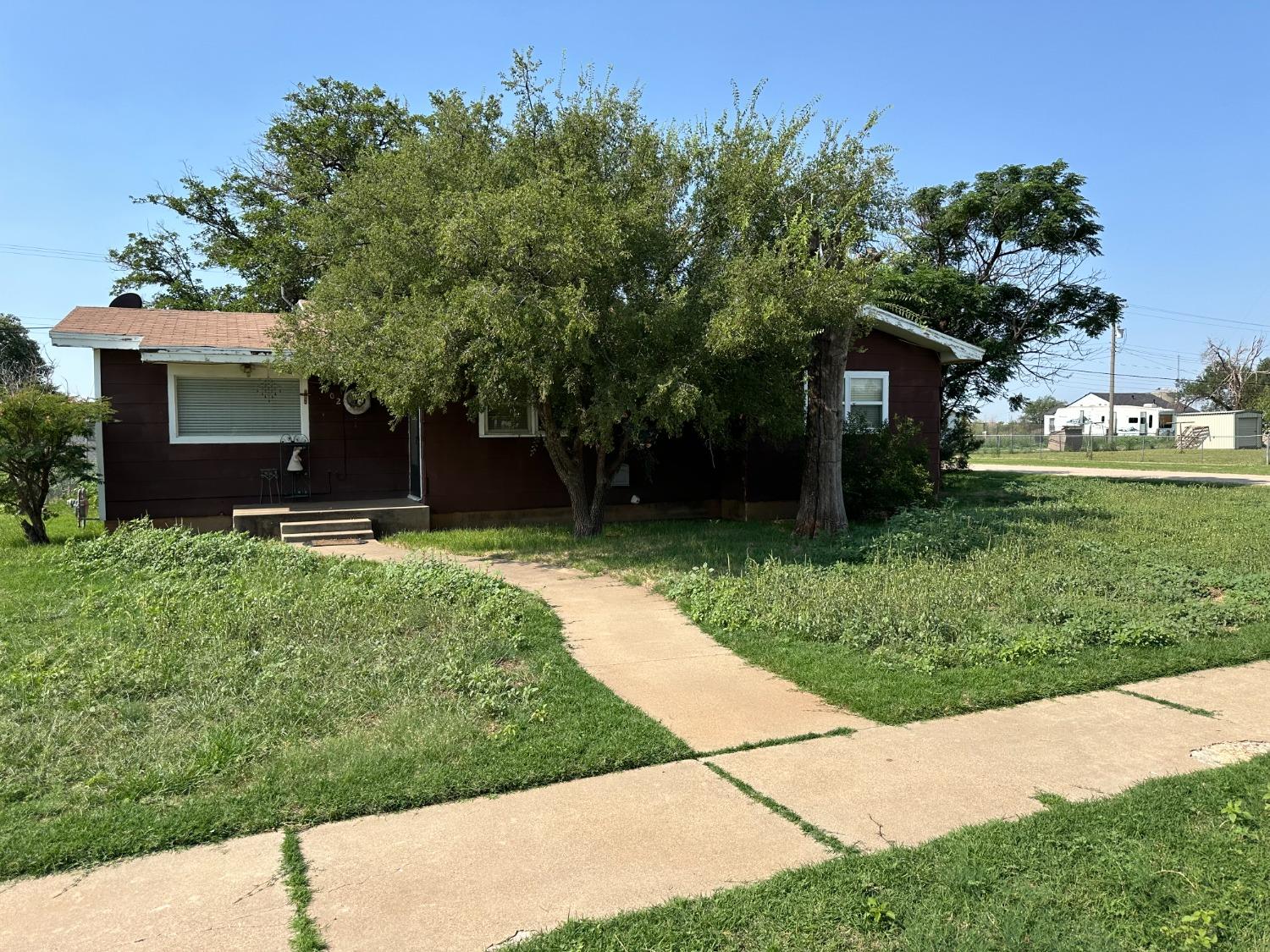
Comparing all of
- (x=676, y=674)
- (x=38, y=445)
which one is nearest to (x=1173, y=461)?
(x=676, y=674)

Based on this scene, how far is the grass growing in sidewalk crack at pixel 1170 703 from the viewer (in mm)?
4883

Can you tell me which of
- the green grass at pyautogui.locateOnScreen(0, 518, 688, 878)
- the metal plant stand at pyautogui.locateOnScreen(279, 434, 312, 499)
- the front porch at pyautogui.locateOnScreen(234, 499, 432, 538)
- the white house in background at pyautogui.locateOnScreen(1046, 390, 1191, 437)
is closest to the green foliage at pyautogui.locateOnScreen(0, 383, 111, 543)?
the front porch at pyautogui.locateOnScreen(234, 499, 432, 538)

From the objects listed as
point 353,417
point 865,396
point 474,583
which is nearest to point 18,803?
point 474,583

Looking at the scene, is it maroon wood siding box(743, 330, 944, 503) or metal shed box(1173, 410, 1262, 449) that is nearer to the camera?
maroon wood siding box(743, 330, 944, 503)

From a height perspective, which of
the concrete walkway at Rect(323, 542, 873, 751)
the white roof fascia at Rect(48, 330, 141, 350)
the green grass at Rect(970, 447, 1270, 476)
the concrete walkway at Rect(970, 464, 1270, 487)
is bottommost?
the concrete walkway at Rect(323, 542, 873, 751)

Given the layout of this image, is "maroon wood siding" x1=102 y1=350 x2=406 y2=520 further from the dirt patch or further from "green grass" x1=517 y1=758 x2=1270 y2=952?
the dirt patch

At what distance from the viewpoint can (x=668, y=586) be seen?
26.8 ft

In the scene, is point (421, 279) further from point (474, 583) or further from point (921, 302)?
point (921, 302)

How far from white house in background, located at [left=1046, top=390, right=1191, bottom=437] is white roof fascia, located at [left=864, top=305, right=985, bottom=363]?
50.6m

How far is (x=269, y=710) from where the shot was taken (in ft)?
15.0

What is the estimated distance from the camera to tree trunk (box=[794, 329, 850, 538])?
1123 centimetres

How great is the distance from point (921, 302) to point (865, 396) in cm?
521

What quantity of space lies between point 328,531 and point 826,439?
7009mm

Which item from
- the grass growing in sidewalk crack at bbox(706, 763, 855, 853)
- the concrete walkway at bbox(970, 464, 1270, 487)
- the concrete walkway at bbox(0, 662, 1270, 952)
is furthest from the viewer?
the concrete walkway at bbox(970, 464, 1270, 487)
